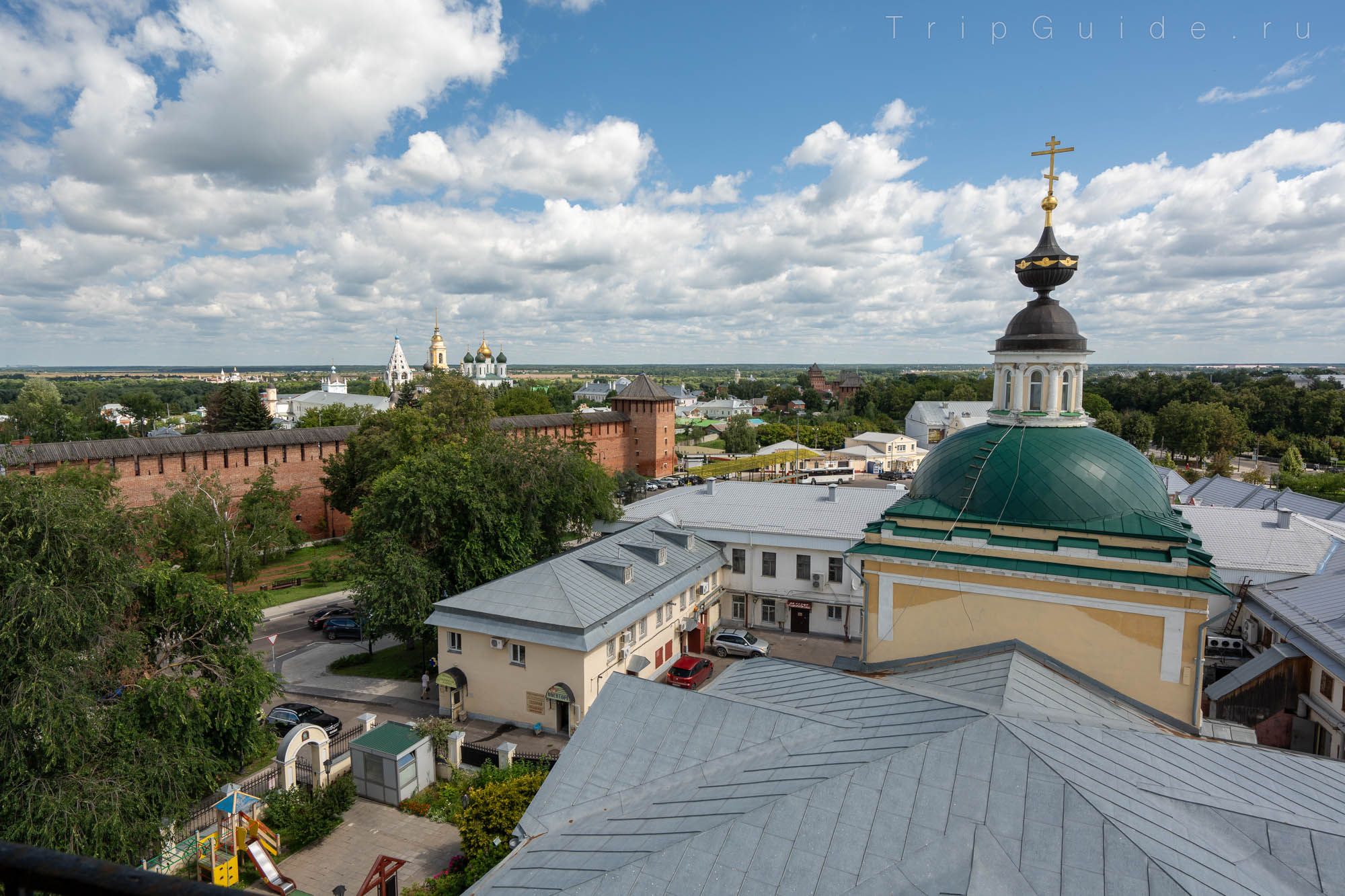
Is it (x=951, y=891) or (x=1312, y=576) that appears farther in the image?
(x=1312, y=576)

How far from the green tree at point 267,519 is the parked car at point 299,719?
1382 cm

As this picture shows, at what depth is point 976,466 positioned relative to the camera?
13.4 metres

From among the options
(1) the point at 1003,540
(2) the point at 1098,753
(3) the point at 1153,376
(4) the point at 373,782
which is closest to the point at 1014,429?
(1) the point at 1003,540

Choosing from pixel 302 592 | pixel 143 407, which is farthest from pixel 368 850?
pixel 143 407

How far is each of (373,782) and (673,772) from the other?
10056mm

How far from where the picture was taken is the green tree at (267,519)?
31.2m

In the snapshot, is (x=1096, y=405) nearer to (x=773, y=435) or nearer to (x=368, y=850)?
(x=773, y=435)

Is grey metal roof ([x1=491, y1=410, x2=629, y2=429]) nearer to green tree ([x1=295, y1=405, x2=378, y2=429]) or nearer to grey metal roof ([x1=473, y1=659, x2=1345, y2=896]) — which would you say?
green tree ([x1=295, y1=405, x2=378, y2=429])

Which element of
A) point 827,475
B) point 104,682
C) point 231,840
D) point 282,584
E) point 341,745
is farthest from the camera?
point 827,475

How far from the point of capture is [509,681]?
59.9ft

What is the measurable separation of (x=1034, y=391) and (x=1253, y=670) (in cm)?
831

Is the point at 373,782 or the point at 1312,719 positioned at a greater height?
the point at 1312,719

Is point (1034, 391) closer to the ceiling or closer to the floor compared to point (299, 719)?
closer to the ceiling

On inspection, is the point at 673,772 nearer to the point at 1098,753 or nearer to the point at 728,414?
the point at 1098,753
